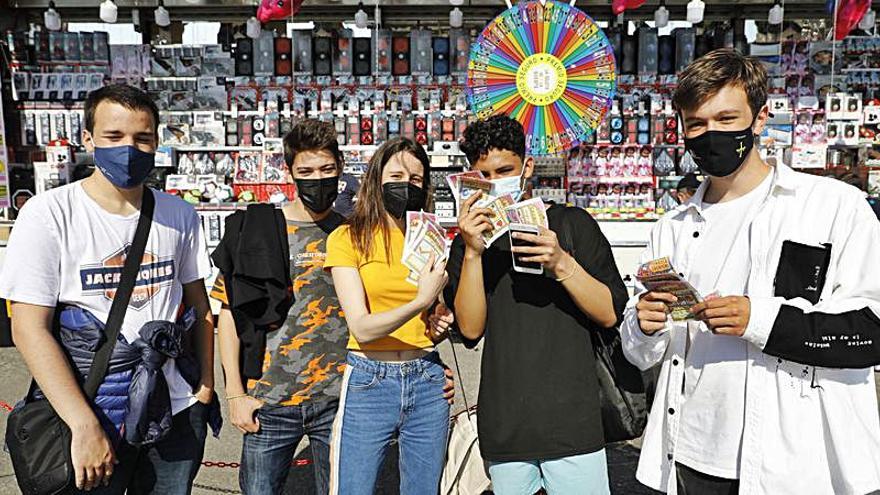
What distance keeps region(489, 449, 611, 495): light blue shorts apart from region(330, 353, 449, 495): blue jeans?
300mm

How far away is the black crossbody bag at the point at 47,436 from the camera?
1842 millimetres

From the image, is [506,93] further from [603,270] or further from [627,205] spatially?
[627,205]

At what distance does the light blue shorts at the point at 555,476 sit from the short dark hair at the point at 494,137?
100 cm

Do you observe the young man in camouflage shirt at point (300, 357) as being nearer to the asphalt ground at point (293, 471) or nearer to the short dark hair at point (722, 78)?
the asphalt ground at point (293, 471)

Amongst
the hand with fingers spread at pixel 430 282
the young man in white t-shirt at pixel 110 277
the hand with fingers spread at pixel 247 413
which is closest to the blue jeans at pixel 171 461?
the young man in white t-shirt at pixel 110 277

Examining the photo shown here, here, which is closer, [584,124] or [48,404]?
[48,404]

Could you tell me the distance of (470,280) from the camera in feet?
6.63

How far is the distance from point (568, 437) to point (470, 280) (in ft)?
1.90

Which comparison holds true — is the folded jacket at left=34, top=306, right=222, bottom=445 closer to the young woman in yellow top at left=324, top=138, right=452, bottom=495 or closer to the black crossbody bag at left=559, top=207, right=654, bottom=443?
the young woman in yellow top at left=324, top=138, right=452, bottom=495

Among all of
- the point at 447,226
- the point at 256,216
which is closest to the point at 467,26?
the point at 447,226

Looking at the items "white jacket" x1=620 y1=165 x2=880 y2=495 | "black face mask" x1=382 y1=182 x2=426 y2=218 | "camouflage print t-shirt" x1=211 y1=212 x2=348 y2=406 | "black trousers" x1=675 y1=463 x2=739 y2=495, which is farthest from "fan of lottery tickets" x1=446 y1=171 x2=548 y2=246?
"black trousers" x1=675 y1=463 x2=739 y2=495

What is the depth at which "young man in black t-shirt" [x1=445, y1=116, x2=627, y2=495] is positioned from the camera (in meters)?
1.97

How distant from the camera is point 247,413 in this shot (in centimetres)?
232

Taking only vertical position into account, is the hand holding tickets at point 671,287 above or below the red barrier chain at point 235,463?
above
